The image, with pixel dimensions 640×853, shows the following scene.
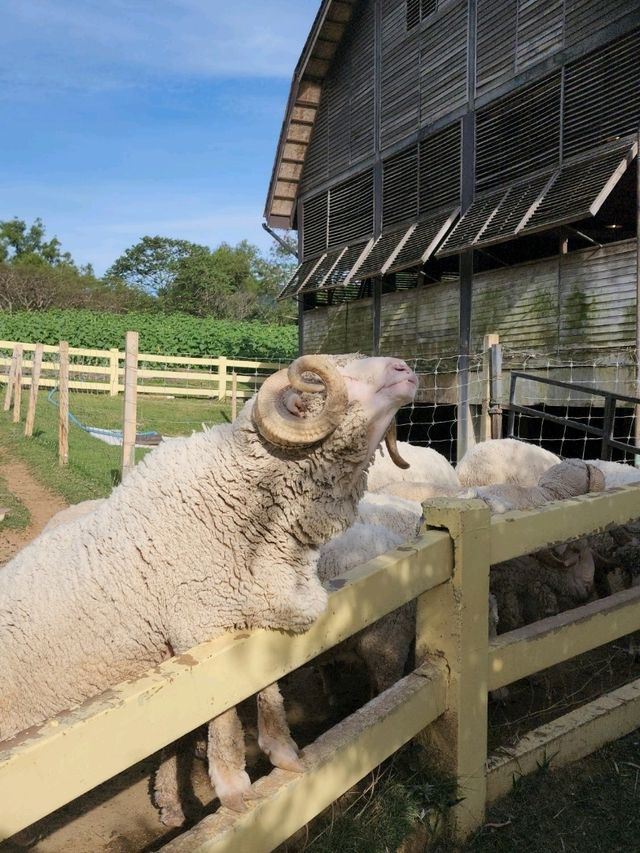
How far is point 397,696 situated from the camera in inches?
95.6

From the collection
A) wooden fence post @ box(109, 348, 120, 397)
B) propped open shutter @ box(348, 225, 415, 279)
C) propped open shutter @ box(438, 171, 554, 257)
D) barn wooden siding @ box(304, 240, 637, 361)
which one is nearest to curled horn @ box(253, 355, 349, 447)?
barn wooden siding @ box(304, 240, 637, 361)

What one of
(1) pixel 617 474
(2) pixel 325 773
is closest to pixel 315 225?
(1) pixel 617 474

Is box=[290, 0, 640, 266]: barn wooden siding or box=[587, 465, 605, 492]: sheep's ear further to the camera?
box=[290, 0, 640, 266]: barn wooden siding

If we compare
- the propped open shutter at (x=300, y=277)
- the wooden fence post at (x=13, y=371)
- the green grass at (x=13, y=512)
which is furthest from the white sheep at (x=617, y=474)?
the wooden fence post at (x=13, y=371)

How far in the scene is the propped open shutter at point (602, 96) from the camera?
32.3 ft

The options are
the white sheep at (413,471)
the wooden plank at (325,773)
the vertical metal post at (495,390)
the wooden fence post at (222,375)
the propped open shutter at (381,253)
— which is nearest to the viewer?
the wooden plank at (325,773)

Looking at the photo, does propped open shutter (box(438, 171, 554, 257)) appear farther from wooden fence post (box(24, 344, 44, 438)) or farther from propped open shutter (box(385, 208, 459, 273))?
wooden fence post (box(24, 344, 44, 438))

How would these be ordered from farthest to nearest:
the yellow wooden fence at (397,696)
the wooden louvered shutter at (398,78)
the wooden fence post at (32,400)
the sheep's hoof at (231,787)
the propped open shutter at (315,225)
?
the propped open shutter at (315,225), the wooden louvered shutter at (398,78), the wooden fence post at (32,400), the sheep's hoof at (231,787), the yellow wooden fence at (397,696)

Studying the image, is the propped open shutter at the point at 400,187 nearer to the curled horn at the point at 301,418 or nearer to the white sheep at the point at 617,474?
the white sheep at the point at 617,474

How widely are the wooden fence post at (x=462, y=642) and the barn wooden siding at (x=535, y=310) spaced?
27.6 ft

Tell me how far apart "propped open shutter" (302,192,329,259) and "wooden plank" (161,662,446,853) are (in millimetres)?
15556

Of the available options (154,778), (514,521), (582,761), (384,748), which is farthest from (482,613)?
(154,778)

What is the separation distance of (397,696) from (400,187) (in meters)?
13.5

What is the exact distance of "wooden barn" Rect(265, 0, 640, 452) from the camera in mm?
10258
